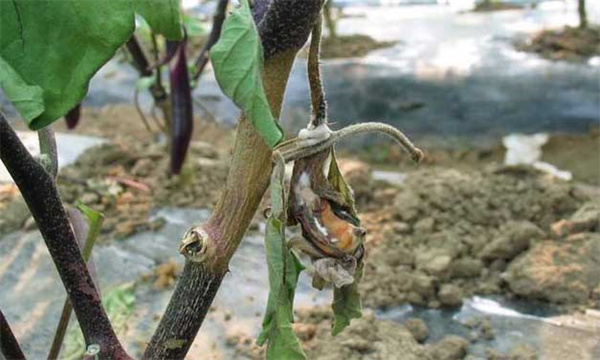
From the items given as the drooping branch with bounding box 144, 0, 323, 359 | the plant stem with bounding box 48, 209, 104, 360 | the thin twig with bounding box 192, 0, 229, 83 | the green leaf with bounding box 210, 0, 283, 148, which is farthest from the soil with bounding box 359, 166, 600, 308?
the green leaf with bounding box 210, 0, 283, 148

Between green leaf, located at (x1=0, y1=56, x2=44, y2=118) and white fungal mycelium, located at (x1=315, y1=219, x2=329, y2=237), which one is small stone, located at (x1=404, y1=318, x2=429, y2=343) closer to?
white fungal mycelium, located at (x1=315, y1=219, x2=329, y2=237)

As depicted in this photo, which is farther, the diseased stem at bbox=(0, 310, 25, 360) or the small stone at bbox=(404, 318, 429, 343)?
the small stone at bbox=(404, 318, 429, 343)

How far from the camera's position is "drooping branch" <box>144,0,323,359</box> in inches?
22.7

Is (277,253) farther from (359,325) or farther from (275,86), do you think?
(359,325)

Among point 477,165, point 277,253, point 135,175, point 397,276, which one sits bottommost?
point 477,165

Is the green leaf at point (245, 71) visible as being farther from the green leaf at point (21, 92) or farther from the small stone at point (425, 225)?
the small stone at point (425, 225)

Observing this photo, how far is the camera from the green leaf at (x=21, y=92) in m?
0.50

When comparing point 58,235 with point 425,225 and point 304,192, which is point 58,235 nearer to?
point 304,192

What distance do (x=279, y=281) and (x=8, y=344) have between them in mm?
313

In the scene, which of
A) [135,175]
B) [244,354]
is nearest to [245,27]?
[244,354]

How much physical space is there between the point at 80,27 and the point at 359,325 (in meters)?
0.87

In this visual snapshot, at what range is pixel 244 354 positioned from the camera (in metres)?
1.27

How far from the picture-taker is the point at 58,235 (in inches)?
26.7

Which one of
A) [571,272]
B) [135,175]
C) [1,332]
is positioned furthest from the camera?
[135,175]
